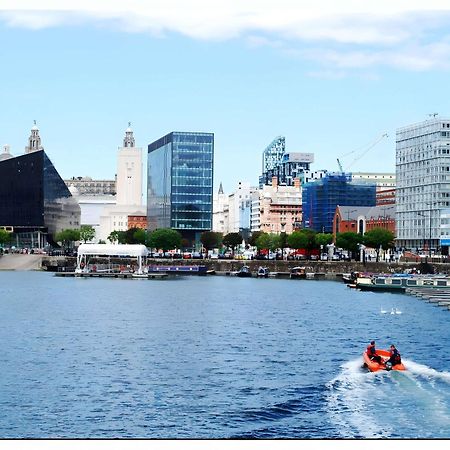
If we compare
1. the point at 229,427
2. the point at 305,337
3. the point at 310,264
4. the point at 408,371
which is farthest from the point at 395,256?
the point at 229,427

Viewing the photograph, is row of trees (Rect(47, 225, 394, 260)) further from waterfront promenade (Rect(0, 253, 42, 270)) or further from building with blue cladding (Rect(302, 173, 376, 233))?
building with blue cladding (Rect(302, 173, 376, 233))

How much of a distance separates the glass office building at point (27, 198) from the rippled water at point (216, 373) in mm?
100188

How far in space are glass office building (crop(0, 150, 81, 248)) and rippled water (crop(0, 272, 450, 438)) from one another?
329 ft

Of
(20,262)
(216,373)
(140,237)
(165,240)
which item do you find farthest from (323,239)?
(216,373)

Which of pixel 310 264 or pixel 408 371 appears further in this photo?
pixel 310 264

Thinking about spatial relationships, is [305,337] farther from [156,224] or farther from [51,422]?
[156,224]

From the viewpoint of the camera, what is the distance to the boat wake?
2869cm

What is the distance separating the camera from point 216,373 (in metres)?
37.8

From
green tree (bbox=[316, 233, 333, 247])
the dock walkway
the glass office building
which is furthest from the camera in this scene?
the glass office building

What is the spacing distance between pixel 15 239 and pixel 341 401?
14162cm

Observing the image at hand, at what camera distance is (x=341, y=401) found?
3262 centimetres

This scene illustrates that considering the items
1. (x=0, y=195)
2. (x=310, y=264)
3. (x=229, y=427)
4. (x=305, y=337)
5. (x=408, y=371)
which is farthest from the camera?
(x=0, y=195)

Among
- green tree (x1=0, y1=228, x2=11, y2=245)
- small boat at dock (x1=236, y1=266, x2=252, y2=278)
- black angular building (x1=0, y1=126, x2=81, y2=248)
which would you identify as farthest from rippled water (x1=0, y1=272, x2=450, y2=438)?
black angular building (x1=0, y1=126, x2=81, y2=248)

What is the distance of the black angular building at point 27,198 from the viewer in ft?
545
